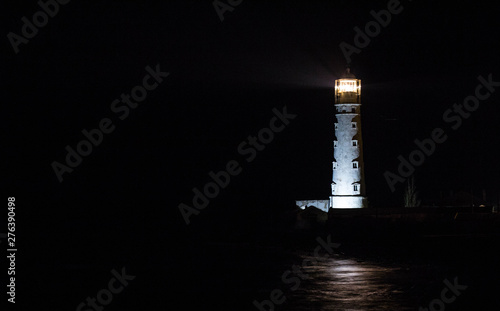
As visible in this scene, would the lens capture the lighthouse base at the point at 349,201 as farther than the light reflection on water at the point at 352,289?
Yes

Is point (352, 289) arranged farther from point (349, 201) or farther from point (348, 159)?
point (348, 159)

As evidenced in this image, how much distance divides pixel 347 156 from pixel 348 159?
0.29 m

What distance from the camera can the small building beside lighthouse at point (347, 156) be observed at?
216 ft

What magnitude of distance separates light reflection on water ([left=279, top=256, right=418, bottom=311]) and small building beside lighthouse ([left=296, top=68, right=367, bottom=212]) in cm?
2430

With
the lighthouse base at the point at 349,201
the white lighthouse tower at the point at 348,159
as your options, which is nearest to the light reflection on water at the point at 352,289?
the lighthouse base at the point at 349,201

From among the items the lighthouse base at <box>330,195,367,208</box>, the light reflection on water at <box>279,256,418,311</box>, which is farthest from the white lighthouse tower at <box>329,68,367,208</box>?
the light reflection on water at <box>279,256,418,311</box>

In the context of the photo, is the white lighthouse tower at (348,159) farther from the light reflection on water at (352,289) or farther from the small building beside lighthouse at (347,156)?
the light reflection on water at (352,289)

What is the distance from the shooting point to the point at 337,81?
68.9 metres

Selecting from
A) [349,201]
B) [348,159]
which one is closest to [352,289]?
[349,201]

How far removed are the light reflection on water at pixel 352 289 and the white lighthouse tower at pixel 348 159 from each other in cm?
2430

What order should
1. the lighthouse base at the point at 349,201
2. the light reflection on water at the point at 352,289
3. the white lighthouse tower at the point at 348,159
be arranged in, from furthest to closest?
the white lighthouse tower at the point at 348,159
the lighthouse base at the point at 349,201
the light reflection on water at the point at 352,289

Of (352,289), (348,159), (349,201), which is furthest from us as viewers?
(348,159)

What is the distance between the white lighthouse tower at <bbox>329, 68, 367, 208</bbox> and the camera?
6581cm

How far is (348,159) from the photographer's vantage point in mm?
66062
